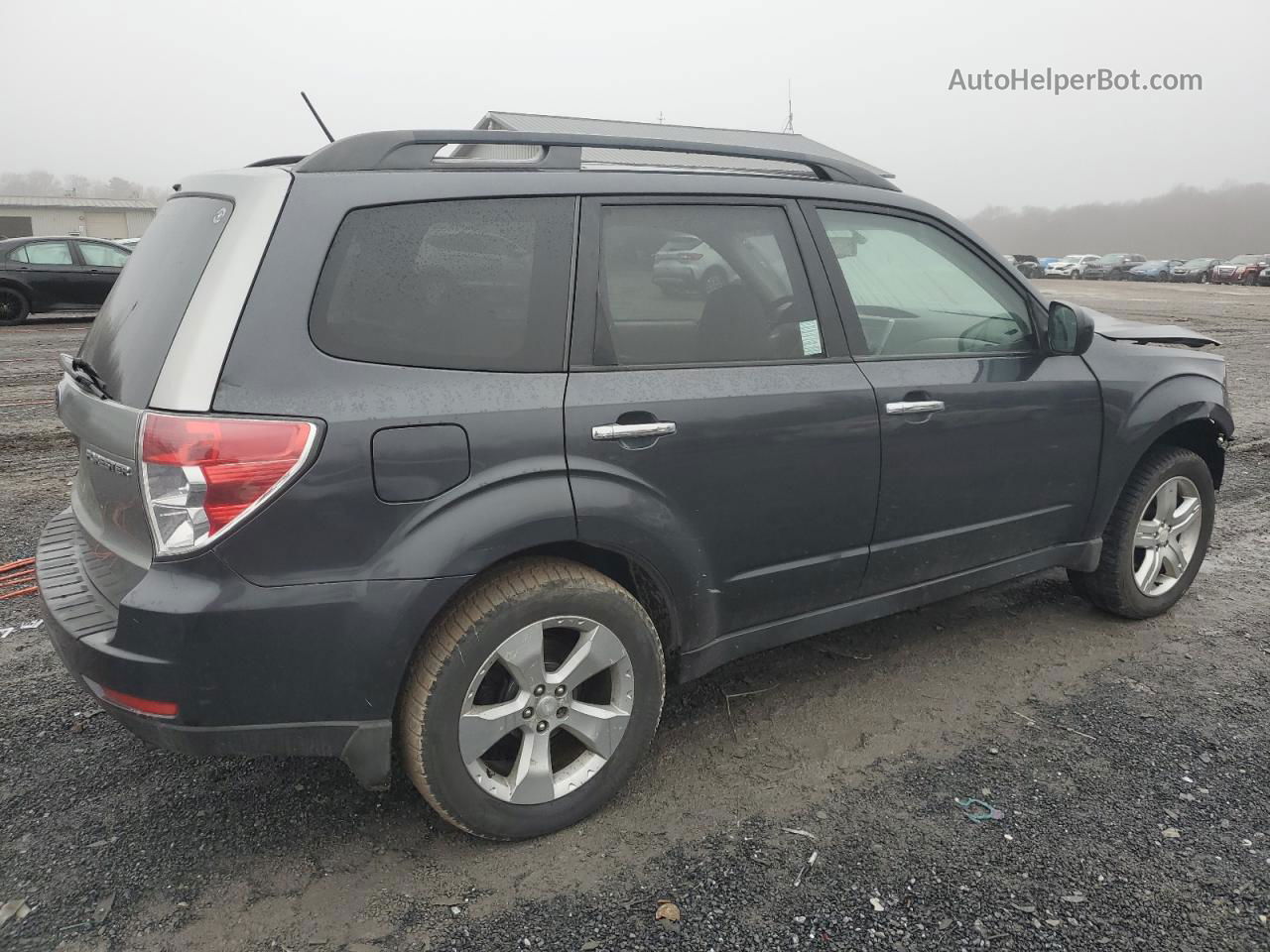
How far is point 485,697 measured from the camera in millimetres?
2529

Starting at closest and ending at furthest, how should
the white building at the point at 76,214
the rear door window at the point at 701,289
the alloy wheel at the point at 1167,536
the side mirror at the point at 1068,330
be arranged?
the rear door window at the point at 701,289 < the side mirror at the point at 1068,330 < the alloy wheel at the point at 1167,536 < the white building at the point at 76,214

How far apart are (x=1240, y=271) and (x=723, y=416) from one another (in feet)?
165

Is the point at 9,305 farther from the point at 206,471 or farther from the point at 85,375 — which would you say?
the point at 206,471

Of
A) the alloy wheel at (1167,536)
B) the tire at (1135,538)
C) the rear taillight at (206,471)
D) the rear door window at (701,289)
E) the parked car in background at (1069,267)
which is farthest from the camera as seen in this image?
the parked car in background at (1069,267)

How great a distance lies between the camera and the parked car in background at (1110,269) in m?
53.8

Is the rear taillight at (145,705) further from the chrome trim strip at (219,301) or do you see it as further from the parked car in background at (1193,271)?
the parked car in background at (1193,271)

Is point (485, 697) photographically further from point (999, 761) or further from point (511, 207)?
point (999, 761)

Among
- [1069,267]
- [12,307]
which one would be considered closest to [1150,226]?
[1069,267]

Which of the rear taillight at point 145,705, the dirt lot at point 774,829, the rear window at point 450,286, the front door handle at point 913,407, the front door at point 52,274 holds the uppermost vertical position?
the front door at point 52,274

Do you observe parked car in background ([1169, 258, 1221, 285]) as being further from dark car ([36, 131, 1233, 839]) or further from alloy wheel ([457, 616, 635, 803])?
alloy wheel ([457, 616, 635, 803])

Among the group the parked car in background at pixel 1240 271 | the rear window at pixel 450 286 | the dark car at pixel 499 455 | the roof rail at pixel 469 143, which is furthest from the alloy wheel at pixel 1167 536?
the parked car in background at pixel 1240 271

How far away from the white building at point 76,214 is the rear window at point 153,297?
247 ft

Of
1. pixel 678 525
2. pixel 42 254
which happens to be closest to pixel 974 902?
pixel 678 525

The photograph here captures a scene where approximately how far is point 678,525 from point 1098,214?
15575 centimetres
